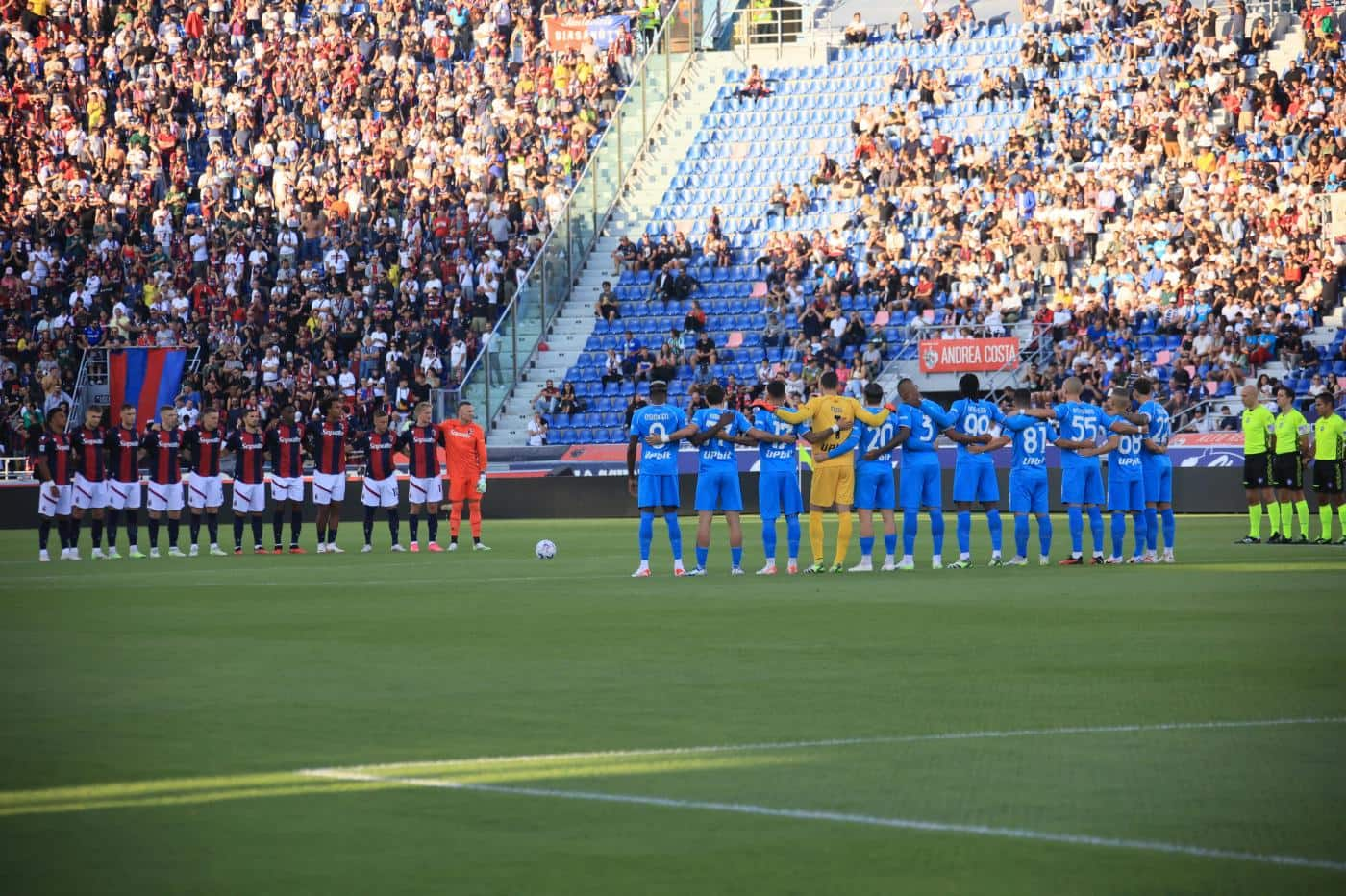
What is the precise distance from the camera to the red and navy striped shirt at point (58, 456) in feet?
95.4

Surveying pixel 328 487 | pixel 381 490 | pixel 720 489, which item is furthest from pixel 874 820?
pixel 381 490

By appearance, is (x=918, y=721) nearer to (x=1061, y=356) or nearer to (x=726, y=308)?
(x=1061, y=356)

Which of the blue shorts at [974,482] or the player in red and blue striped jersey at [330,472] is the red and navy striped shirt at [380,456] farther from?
the blue shorts at [974,482]

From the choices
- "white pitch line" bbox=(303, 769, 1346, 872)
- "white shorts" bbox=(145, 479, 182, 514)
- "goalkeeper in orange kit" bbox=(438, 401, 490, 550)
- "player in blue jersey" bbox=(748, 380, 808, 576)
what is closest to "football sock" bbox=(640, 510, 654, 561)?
"player in blue jersey" bbox=(748, 380, 808, 576)

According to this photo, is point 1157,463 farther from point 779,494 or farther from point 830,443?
point 779,494

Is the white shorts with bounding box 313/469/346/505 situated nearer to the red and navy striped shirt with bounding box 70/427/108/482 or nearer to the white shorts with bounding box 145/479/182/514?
the white shorts with bounding box 145/479/182/514

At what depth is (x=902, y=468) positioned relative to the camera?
909 inches

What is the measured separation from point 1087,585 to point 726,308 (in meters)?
26.2

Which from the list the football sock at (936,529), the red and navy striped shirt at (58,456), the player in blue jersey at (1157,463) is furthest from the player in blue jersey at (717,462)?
the red and navy striped shirt at (58,456)

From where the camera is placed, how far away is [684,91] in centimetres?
5225

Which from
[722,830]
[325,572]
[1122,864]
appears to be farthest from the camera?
[325,572]

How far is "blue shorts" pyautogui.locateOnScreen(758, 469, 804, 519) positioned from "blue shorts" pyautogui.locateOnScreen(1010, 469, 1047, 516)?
286cm

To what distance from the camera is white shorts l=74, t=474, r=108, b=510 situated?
29750 millimetres

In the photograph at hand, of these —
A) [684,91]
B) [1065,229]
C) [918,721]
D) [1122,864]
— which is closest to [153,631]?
[918,721]
